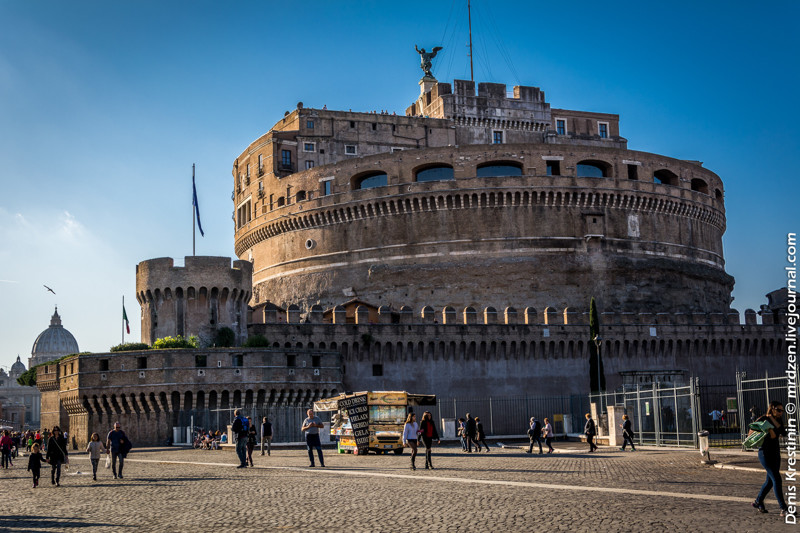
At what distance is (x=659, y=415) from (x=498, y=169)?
1059 inches

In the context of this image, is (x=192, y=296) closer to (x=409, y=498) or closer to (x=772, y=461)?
(x=409, y=498)

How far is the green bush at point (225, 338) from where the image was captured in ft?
124

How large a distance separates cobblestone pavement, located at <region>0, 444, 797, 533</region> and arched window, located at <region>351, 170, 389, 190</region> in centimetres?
3486

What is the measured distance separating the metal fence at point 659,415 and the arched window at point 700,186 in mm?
18348

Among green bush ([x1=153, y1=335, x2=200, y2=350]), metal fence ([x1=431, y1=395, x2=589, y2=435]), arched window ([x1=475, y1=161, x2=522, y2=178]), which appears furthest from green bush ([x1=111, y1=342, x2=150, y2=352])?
arched window ([x1=475, y1=161, x2=522, y2=178])

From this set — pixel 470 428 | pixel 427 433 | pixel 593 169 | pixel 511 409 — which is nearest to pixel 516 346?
pixel 511 409

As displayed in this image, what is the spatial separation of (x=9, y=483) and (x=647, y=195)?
42.2m

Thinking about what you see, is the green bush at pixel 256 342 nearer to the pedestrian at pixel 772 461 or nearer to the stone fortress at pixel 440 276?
the stone fortress at pixel 440 276

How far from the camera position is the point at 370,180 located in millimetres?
54812

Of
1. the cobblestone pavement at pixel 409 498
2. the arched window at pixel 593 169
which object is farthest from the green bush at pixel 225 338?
the arched window at pixel 593 169

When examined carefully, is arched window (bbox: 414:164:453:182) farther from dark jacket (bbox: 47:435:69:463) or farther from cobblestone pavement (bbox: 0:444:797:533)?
dark jacket (bbox: 47:435:69:463)

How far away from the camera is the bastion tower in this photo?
51375 millimetres

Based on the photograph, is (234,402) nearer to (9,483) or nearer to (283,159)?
(9,483)

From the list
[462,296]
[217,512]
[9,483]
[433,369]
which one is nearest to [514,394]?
[433,369]
